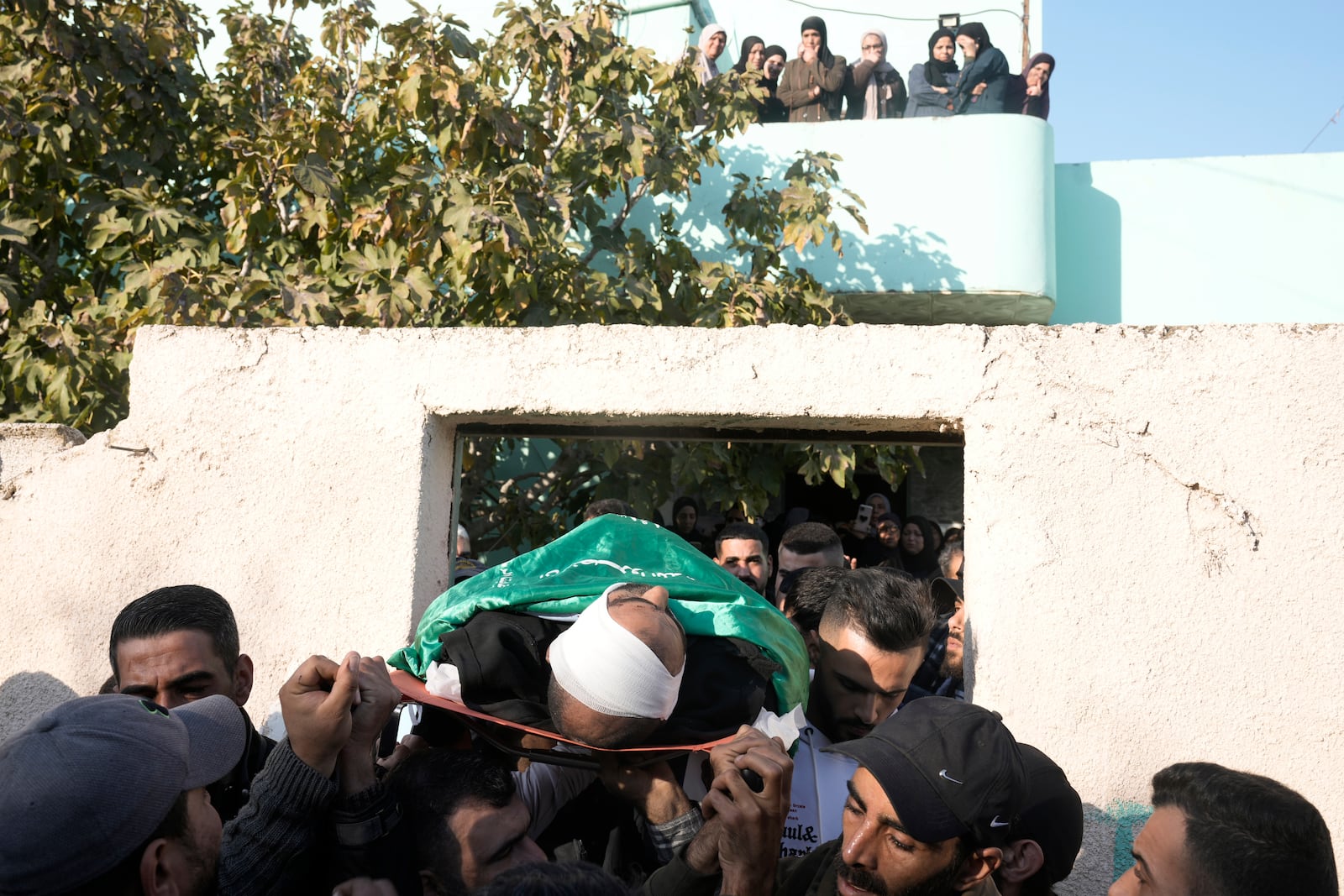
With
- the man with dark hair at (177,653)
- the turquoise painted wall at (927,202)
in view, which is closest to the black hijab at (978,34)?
the turquoise painted wall at (927,202)

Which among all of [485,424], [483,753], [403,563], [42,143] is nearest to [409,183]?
[42,143]

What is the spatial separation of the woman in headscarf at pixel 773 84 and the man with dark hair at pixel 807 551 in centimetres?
416

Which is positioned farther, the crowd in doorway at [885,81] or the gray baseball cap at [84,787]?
the crowd in doorway at [885,81]

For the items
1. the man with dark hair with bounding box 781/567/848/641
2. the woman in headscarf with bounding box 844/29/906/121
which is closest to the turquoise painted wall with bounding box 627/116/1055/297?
the woman in headscarf with bounding box 844/29/906/121

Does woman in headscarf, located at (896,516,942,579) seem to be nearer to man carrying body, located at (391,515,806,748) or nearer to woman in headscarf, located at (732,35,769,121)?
woman in headscarf, located at (732,35,769,121)

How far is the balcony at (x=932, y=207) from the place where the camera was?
679cm

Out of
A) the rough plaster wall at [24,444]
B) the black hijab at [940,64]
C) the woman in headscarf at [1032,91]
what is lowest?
the rough plaster wall at [24,444]

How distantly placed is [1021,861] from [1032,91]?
6404mm

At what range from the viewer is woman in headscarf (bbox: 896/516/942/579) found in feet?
19.9

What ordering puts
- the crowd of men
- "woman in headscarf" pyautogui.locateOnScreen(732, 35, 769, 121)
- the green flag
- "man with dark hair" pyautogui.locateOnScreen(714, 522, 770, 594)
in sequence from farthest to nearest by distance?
"woman in headscarf" pyautogui.locateOnScreen(732, 35, 769, 121) → "man with dark hair" pyautogui.locateOnScreen(714, 522, 770, 594) → the green flag → the crowd of men

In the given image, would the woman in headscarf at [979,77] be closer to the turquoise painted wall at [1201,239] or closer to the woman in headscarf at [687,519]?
the turquoise painted wall at [1201,239]

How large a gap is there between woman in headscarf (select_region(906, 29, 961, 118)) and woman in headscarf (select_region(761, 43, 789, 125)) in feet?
2.83

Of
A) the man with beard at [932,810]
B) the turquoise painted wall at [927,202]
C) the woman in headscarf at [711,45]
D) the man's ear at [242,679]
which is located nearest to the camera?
the man with beard at [932,810]

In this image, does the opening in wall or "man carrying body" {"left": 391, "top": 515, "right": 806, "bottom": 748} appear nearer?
"man carrying body" {"left": 391, "top": 515, "right": 806, "bottom": 748}
